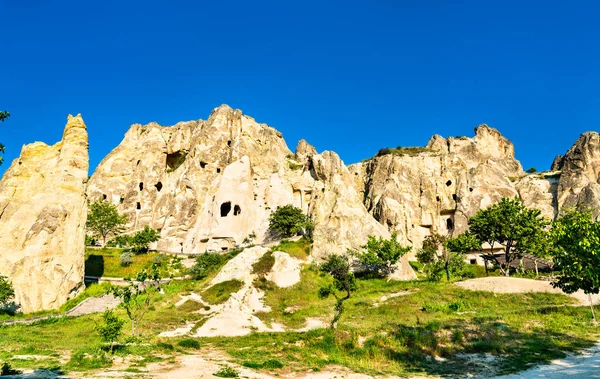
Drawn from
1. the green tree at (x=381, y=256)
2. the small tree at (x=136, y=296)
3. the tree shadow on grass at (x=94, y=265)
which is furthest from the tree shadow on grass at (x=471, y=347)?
the tree shadow on grass at (x=94, y=265)

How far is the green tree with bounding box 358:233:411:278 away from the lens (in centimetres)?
4259

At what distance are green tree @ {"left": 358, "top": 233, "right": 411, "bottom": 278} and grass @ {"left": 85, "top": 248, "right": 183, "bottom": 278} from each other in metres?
23.9

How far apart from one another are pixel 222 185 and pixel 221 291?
115 ft

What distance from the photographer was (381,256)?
43125 mm

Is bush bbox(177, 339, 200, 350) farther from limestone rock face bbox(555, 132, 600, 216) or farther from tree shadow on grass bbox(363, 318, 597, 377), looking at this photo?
limestone rock face bbox(555, 132, 600, 216)

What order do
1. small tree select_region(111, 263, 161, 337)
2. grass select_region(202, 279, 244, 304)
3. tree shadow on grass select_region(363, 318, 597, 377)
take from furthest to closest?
grass select_region(202, 279, 244, 304) < small tree select_region(111, 263, 161, 337) < tree shadow on grass select_region(363, 318, 597, 377)

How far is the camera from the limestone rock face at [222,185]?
175 ft

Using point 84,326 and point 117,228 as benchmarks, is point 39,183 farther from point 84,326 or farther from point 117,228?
point 117,228

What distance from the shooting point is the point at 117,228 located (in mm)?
73750

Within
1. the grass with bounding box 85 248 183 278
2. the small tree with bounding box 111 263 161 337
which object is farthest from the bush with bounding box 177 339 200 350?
the grass with bounding box 85 248 183 278

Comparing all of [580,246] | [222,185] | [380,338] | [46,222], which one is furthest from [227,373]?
[222,185]

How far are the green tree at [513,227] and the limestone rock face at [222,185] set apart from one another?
1272 centimetres

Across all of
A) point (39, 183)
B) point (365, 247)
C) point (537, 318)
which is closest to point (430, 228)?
point (365, 247)

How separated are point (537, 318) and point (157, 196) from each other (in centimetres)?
7344
